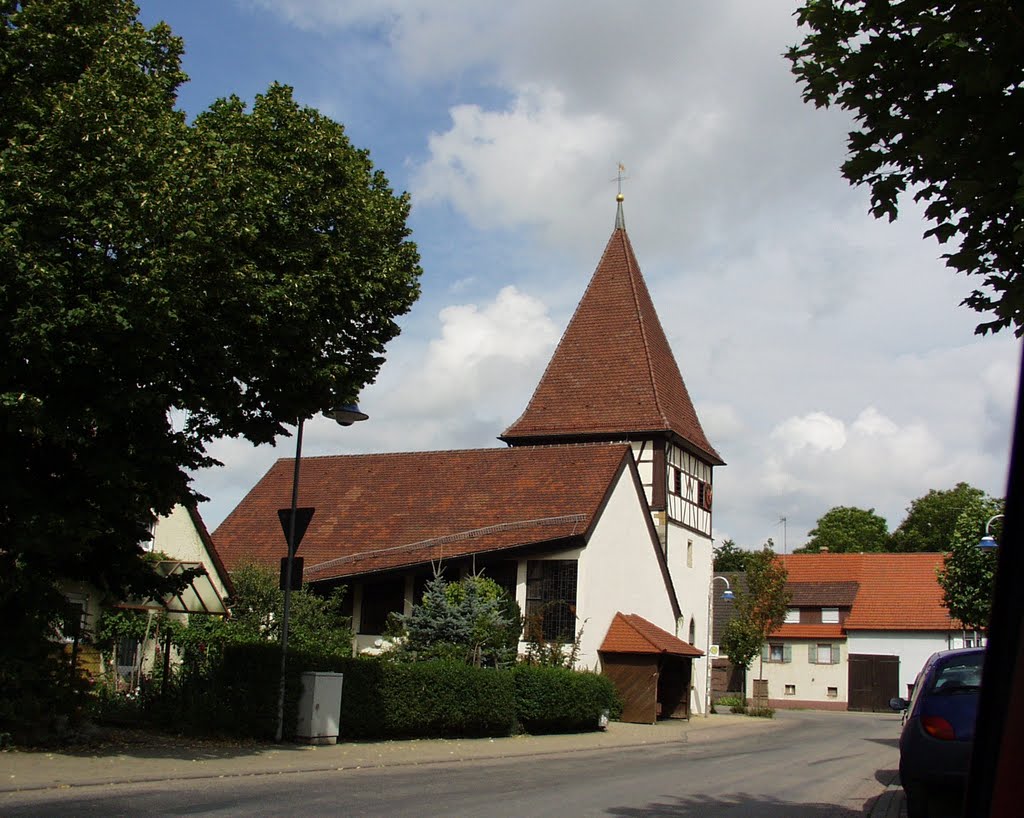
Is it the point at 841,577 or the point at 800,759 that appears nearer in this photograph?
the point at 800,759

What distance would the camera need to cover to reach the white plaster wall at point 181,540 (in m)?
26.9

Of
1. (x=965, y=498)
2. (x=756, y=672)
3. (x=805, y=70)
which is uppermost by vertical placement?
(x=965, y=498)

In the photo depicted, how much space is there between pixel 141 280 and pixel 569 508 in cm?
2213

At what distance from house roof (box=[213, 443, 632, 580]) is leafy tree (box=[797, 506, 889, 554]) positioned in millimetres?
56990

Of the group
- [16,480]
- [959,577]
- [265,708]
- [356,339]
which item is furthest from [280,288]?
[959,577]

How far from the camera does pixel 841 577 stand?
6762 centimetres

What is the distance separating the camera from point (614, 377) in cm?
4516

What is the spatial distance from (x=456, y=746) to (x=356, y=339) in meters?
7.40

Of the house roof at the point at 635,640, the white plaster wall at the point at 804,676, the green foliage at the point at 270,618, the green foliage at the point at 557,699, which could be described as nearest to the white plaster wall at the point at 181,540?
the green foliage at the point at 270,618

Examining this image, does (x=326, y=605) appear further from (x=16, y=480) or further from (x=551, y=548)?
(x=16, y=480)

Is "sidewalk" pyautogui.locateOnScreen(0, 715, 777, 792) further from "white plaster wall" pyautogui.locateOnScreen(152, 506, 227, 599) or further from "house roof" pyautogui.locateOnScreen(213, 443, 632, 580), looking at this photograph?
"house roof" pyautogui.locateOnScreen(213, 443, 632, 580)

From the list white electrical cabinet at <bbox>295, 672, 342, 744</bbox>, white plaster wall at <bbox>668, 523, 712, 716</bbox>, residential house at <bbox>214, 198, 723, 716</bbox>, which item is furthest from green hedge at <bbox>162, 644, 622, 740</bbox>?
white plaster wall at <bbox>668, 523, 712, 716</bbox>

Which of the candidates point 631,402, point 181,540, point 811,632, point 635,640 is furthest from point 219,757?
point 811,632

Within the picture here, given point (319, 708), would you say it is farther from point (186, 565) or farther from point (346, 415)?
point (186, 565)
